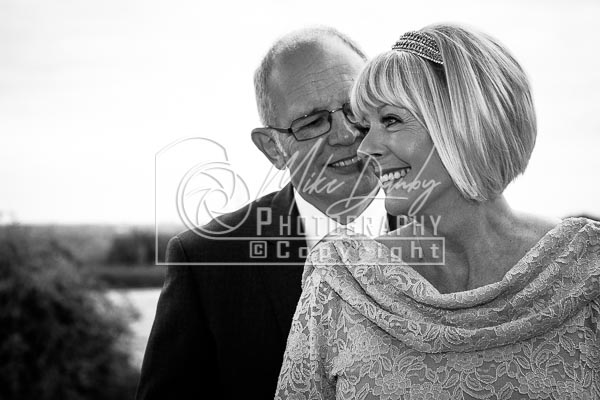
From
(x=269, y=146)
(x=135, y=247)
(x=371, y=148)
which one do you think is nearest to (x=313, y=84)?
(x=269, y=146)

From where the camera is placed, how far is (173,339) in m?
2.24

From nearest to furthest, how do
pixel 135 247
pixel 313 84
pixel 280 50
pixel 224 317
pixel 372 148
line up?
pixel 372 148 → pixel 224 317 → pixel 313 84 → pixel 280 50 → pixel 135 247

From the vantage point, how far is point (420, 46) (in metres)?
1.70

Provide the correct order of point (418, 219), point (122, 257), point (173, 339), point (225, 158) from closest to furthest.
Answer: point (418, 219) → point (173, 339) → point (225, 158) → point (122, 257)

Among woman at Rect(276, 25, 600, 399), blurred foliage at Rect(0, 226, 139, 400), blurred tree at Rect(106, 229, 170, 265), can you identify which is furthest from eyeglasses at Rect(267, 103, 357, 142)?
blurred foliage at Rect(0, 226, 139, 400)

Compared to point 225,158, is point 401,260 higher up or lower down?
lower down

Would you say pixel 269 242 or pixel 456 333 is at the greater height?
pixel 269 242

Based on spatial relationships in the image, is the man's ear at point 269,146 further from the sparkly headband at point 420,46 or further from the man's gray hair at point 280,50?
the sparkly headband at point 420,46

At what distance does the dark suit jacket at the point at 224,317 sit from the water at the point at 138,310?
1596 millimetres

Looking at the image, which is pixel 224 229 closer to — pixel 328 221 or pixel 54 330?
pixel 328 221

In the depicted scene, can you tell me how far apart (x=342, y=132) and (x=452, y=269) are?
2.44 ft

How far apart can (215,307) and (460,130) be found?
1.08 m

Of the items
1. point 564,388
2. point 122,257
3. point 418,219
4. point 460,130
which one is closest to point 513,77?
point 460,130

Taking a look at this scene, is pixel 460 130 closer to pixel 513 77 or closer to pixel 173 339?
pixel 513 77
